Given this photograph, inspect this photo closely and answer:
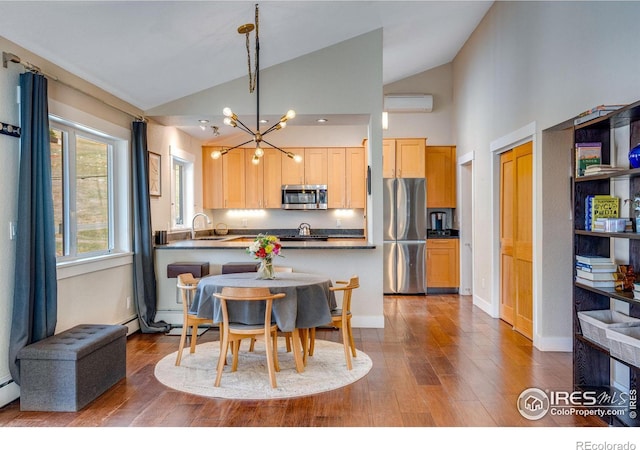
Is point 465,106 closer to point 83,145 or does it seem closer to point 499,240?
point 499,240

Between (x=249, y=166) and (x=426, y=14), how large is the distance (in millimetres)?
3867

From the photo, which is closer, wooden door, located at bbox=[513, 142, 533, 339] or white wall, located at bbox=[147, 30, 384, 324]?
wooden door, located at bbox=[513, 142, 533, 339]

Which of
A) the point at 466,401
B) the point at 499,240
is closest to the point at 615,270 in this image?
the point at 466,401

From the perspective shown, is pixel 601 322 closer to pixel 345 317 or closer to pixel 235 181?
pixel 345 317

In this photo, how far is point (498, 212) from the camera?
5.66m

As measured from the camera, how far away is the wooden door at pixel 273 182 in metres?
7.85

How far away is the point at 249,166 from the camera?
25.8 ft

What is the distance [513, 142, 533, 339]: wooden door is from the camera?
4703 mm

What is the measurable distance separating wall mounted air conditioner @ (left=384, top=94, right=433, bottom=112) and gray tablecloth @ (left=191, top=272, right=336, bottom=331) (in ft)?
15.2

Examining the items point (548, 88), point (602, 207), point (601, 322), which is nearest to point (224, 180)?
point (548, 88)

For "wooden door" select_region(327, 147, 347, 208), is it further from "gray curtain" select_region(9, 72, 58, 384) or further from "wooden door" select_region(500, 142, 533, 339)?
"gray curtain" select_region(9, 72, 58, 384)

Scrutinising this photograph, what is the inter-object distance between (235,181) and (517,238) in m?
4.73

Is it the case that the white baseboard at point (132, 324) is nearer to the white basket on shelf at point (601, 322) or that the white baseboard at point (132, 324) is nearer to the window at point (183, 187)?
the window at point (183, 187)

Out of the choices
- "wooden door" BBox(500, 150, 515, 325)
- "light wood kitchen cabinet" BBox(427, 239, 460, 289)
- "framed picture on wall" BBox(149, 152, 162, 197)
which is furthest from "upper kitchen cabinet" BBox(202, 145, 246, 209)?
"wooden door" BBox(500, 150, 515, 325)
